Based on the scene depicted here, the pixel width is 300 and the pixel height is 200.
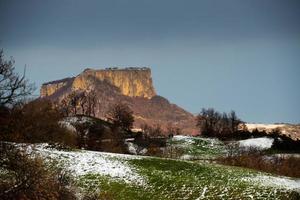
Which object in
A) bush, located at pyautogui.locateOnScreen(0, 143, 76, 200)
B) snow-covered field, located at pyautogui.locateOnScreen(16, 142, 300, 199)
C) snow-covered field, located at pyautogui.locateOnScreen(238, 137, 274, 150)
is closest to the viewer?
bush, located at pyautogui.locateOnScreen(0, 143, 76, 200)

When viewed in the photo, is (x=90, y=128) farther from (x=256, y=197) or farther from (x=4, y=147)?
(x=4, y=147)

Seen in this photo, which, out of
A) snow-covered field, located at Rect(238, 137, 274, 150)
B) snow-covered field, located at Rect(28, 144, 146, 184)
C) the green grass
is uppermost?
snow-covered field, located at Rect(238, 137, 274, 150)

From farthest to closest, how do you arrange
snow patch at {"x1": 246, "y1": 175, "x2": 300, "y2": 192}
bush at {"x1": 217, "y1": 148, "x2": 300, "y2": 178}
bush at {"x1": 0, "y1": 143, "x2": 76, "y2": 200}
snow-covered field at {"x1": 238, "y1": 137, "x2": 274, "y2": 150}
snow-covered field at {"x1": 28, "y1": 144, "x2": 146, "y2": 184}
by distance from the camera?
snow-covered field at {"x1": 238, "y1": 137, "x2": 274, "y2": 150}
bush at {"x1": 217, "y1": 148, "x2": 300, "y2": 178}
snow-covered field at {"x1": 28, "y1": 144, "x2": 146, "y2": 184}
snow patch at {"x1": 246, "y1": 175, "x2": 300, "y2": 192}
bush at {"x1": 0, "y1": 143, "x2": 76, "y2": 200}

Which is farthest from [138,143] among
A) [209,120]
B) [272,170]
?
[209,120]

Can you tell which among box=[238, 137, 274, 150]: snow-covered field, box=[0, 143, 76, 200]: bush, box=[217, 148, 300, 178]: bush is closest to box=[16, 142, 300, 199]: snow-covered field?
box=[0, 143, 76, 200]: bush

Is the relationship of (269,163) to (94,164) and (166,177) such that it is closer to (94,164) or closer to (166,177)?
(166,177)

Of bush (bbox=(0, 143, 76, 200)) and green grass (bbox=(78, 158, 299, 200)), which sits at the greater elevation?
bush (bbox=(0, 143, 76, 200))

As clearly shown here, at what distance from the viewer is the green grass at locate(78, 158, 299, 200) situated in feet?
150

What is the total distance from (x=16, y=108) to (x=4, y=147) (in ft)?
8.42

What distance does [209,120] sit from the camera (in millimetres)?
192375

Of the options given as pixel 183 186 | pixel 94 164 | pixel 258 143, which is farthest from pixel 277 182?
pixel 258 143

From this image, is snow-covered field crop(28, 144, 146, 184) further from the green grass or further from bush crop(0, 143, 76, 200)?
bush crop(0, 143, 76, 200)

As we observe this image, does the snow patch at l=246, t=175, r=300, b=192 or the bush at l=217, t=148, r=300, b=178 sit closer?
the snow patch at l=246, t=175, r=300, b=192

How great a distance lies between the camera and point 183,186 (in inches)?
1882
